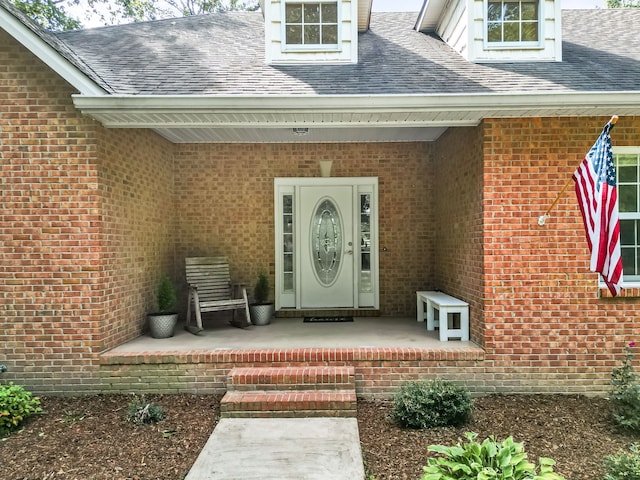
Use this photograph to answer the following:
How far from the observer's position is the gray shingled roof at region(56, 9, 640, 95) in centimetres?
481

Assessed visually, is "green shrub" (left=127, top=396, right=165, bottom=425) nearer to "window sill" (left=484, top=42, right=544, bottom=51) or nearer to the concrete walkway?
the concrete walkway

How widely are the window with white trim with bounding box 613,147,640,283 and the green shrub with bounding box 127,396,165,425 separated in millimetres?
5388

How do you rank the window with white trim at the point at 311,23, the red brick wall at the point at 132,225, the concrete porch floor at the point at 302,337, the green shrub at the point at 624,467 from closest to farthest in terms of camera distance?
the green shrub at the point at 624,467, the red brick wall at the point at 132,225, the concrete porch floor at the point at 302,337, the window with white trim at the point at 311,23

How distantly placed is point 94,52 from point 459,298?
5.85 meters

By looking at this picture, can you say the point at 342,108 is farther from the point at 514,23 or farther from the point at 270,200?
the point at 514,23

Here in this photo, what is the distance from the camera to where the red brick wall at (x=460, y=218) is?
4957mm

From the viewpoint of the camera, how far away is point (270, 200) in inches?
276

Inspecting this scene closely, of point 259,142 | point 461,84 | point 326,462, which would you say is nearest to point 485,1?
point 461,84

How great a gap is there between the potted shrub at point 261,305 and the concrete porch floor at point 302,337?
4.9 inches

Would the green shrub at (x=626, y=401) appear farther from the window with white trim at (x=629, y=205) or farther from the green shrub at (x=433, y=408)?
the green shrub at (x=433, y=408)

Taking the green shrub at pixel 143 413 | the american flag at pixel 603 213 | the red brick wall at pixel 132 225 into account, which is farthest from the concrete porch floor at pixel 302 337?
the american flag at pixel 603 213

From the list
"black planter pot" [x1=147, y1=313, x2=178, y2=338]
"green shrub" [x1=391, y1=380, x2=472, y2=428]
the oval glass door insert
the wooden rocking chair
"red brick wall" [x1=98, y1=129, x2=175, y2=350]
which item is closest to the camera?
"green shrub" [x1=391, y1=380, x2=472, y2=428]

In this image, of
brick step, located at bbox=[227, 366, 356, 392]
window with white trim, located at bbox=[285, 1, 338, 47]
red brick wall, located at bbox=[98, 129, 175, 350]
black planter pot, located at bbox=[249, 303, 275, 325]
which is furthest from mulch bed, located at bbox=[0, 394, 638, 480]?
window with white trim, located at bbox=[285, 1, 338, 47]

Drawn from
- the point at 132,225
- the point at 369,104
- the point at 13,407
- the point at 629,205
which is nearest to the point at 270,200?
the point at 132,225
